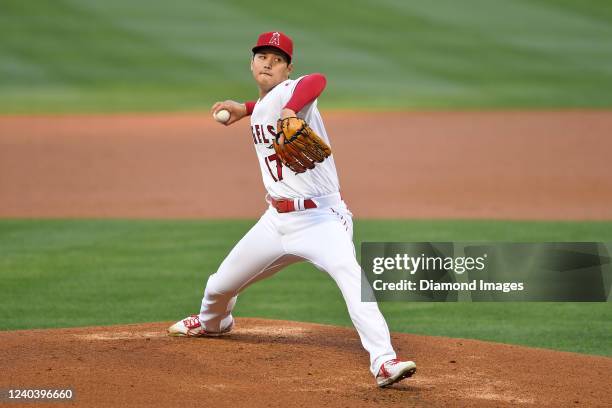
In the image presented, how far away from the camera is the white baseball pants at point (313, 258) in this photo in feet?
17.4

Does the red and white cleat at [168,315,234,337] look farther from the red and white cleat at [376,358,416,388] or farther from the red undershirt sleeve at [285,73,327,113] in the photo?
the red undershirt sleeve at [285,73,327,113]

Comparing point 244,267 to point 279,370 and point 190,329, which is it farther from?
point 190,329

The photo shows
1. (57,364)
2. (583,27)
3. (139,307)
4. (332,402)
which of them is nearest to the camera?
(332,402)

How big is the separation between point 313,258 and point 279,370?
630mm

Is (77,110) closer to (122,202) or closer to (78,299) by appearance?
(122,202)

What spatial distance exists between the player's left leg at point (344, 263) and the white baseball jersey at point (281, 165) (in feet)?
0.46

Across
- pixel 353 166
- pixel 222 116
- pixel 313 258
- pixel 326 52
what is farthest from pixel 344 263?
pixel 326 52

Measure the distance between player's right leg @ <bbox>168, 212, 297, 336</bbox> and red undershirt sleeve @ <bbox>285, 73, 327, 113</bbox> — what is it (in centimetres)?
72

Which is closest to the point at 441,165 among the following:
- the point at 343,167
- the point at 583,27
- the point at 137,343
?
the point at 343,167

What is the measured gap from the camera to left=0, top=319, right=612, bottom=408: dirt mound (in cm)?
508

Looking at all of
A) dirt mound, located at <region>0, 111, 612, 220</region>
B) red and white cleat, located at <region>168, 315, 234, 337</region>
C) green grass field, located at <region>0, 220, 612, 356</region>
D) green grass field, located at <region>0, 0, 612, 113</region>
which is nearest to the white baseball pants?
red and white cleat, located at <region>168, 315, 234, 337</region>

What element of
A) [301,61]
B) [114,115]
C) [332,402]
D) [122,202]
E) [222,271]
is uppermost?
[301,61]

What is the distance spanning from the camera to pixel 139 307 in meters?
8.13

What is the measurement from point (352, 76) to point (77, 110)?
673 cm
